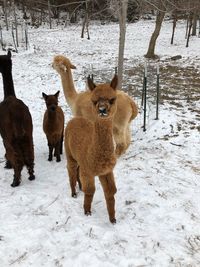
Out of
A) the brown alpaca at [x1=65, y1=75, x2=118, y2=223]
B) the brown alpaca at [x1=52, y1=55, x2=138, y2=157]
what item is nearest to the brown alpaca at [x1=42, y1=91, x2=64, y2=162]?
the brown alpaca at [x1=52, y1=55, x2=138, y2=157]

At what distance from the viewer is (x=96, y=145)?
3787mm

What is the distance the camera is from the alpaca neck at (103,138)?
143 inches

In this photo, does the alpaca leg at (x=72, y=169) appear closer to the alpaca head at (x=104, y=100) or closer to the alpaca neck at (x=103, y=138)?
the alpaca neck at (x=103, y=138)

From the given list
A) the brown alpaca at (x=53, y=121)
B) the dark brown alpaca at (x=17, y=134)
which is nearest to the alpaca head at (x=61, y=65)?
the brown alpaca at (x=53, y=121)

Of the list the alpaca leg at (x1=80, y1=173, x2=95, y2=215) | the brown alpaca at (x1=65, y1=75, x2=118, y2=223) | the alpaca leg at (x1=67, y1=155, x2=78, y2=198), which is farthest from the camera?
the alpaca leg at (x1=67, y1=155, x2=78, y2=198)

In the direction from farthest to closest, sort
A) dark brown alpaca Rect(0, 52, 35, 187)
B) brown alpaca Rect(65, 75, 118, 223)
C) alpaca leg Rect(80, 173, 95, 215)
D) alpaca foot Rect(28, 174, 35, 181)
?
alpaca foot Rect(28, 174, 35, 181)
dark brown alpaca Rect(0, 52, 35, 187)
alpaca leg Rect(80, 173, 95, 215)
brown alpaca Rect(65, 75, 118, 223)

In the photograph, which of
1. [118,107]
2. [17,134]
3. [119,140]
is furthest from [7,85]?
[119,140]

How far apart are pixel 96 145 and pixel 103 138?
0.14m

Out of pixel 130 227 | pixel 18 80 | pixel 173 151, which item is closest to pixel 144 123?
pixel 173 151

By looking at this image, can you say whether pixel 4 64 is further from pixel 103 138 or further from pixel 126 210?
pixel 126 210

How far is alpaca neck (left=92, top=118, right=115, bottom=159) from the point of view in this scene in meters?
3.63

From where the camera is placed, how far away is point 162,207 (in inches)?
178

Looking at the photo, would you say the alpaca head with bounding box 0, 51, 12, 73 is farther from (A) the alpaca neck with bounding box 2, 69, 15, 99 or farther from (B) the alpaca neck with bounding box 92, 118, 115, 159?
(B) the alpaca neck with bounding box 92, 118, 115, 159

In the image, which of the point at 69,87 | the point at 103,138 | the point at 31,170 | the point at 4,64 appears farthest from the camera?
the point at 69,87
